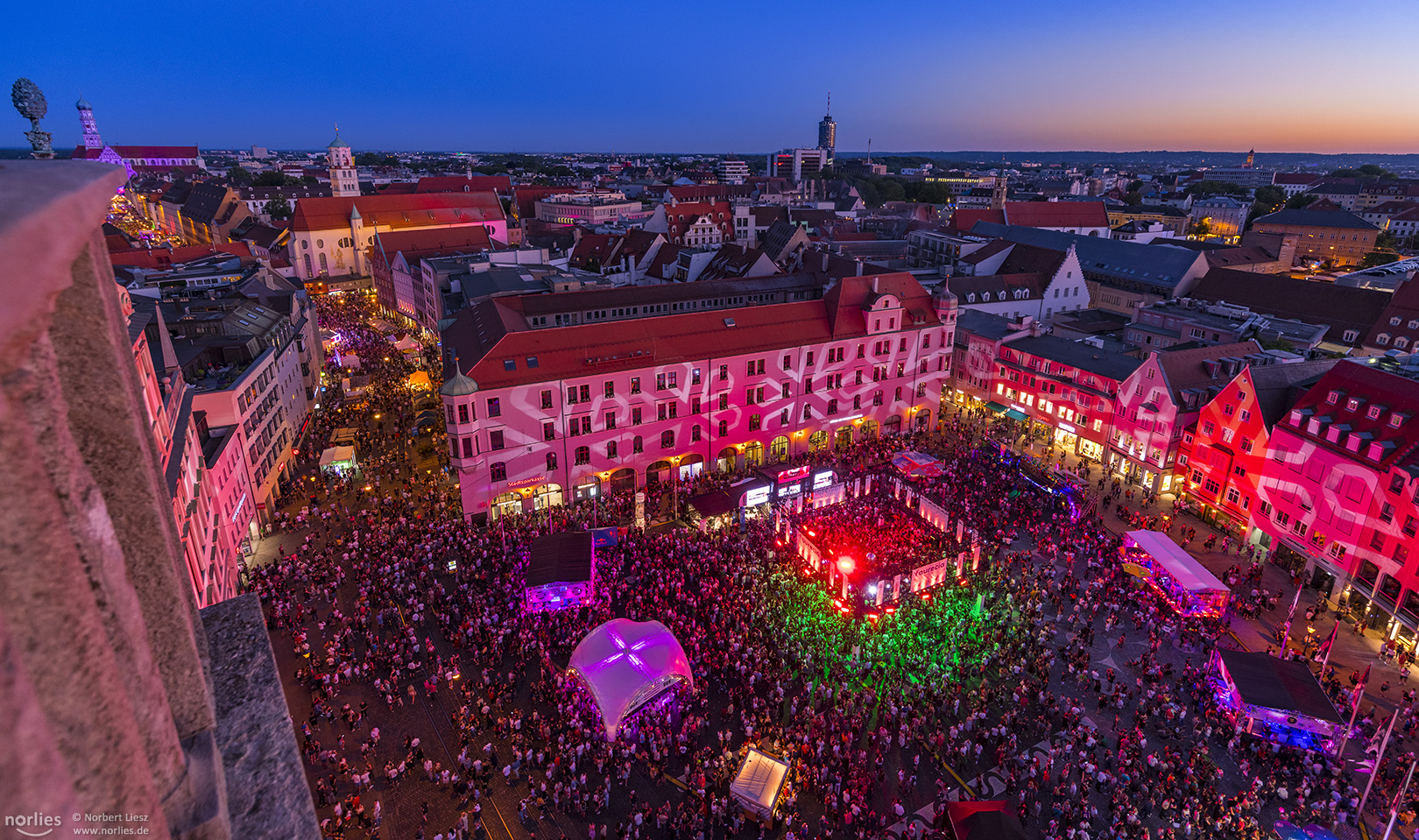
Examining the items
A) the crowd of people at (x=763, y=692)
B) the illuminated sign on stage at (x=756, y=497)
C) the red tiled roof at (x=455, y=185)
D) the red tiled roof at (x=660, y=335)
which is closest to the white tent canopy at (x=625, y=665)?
the crowd of people at (x=763, y=692)

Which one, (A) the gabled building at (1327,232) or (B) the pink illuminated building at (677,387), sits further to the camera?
(A) the gabled building at (1327,232)

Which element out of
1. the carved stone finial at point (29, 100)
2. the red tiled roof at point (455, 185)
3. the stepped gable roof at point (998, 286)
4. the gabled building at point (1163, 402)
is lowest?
the gabled building at point (1163, 402)

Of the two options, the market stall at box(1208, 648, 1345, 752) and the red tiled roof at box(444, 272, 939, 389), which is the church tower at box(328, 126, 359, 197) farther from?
the market stall at box(1208, 648, 1345, 752)

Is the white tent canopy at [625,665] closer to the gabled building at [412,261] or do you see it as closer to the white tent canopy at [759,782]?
the white tent canopy at [759,782]

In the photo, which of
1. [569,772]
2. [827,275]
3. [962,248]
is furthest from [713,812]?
[962,248]

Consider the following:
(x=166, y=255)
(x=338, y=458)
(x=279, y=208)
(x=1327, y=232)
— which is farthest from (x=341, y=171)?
(x=1327, y=232)
